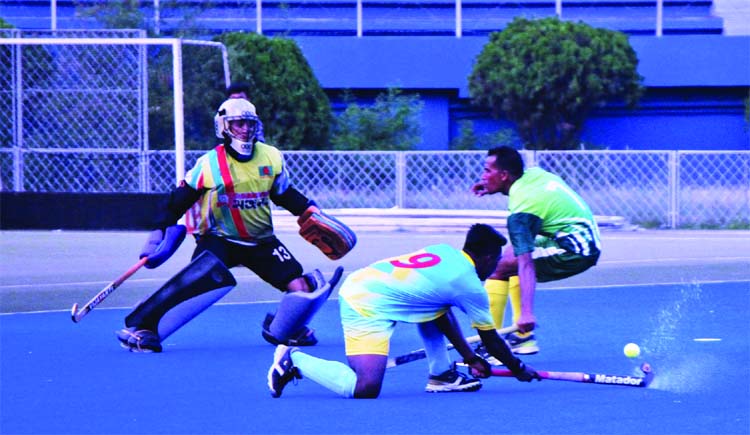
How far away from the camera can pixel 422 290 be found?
7.28 metres

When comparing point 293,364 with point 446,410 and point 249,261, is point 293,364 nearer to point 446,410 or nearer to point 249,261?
point 446,410

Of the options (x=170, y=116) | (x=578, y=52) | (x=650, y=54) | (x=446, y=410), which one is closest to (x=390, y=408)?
(x=446, y=410)

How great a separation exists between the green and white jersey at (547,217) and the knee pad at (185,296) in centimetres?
201

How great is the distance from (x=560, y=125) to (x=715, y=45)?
13.7ft

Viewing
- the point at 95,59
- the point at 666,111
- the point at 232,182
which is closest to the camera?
the point at 232,182

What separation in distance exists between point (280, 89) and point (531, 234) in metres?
20.7

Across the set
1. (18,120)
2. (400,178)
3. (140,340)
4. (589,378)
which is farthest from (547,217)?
(400,178)

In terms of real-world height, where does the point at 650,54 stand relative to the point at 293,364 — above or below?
above

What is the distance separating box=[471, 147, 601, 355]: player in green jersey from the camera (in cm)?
823

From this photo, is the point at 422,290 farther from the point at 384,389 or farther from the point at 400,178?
the point at 400,178

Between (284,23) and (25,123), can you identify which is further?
(284,23)

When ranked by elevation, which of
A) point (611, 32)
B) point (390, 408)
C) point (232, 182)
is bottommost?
point (390, 408)

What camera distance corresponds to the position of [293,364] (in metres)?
7.37

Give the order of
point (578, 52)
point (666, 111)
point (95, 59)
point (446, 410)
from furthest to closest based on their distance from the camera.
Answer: point (666, 111), point (578, 52), point (95, 59), point (446, 410)
